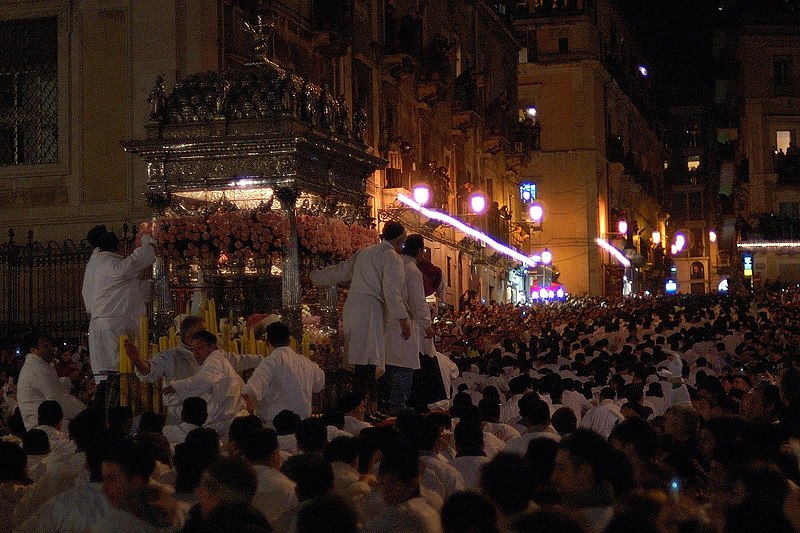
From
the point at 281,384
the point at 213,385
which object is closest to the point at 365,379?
the point at 281,384

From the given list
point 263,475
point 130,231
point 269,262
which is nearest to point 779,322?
point 130,231

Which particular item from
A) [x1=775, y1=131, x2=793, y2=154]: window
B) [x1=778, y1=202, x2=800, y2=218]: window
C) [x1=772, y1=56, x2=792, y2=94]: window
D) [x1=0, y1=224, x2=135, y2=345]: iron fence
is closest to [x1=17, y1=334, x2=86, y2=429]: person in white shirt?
[x1=0, y1=224, x2=135, y2=345]: iron fence

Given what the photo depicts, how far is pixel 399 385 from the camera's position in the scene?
49.8 feet

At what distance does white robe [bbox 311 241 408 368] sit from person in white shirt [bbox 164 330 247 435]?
6.72 feet

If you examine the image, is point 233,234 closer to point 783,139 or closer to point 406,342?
point 406,342

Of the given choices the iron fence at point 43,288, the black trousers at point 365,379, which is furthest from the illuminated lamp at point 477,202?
the black trousers at point 365,379

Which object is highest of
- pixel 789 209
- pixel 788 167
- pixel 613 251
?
pixel 788 167

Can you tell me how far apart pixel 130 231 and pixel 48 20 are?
4.05 meters

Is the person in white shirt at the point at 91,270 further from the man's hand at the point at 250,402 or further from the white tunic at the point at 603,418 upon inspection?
the white tunic at the point at 603,418

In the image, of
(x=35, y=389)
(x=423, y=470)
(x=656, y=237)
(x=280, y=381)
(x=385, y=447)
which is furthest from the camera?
(x=656, y=237)

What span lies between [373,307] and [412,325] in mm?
519

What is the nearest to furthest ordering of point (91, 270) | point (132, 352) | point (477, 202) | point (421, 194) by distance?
point (132, 352), point (91, 270), point (421, 194), point (477, 202)

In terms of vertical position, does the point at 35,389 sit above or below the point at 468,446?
above

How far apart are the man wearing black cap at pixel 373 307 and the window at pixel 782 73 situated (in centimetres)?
5599
